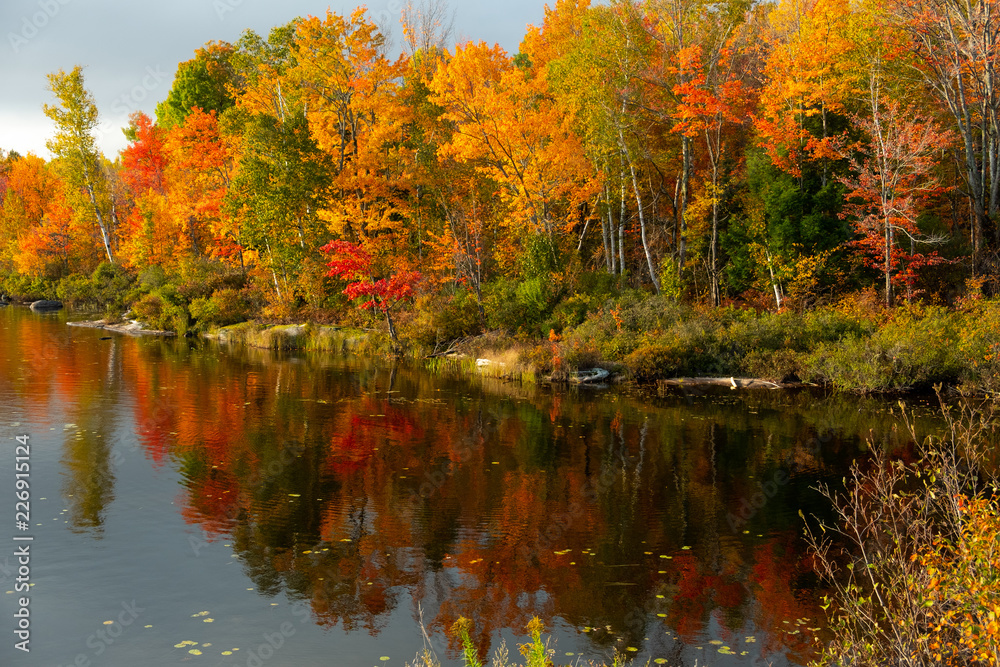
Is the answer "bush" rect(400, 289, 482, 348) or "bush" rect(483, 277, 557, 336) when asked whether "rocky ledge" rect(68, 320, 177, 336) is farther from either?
"bush" rect(483, 277, 557, 336)

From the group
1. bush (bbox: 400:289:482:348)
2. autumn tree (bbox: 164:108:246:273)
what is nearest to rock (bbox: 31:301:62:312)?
autumn tree (bbox: 164:108:246:273)

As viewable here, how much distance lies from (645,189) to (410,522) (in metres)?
25.4

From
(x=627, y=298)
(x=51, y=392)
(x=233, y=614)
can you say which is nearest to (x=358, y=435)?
(x=233, y=614)

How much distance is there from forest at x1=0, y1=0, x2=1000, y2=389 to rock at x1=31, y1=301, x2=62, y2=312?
1610 cm

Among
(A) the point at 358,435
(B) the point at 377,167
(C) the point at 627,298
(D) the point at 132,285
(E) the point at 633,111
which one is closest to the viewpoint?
(A) the point at 358,435

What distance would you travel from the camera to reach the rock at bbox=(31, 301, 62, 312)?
49359 mm

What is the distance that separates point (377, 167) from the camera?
3350 centimetres

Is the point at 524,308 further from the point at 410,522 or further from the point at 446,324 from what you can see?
the point at 410,522

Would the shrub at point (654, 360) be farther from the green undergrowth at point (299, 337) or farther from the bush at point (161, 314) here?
the bush at point (161, 314)

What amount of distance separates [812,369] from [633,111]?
12902 mm

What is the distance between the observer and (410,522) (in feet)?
36.2

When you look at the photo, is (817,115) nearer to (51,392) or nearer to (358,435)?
(358,435)

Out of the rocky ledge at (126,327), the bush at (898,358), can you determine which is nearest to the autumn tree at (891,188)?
the bush at (898,358)

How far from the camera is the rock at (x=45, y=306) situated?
49.4 metres
